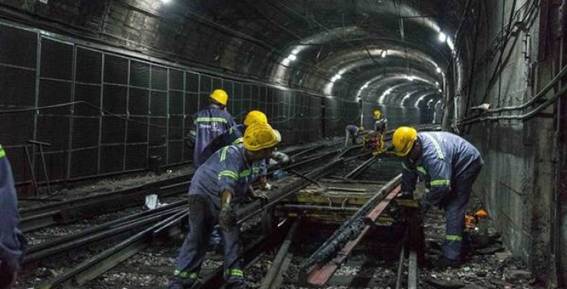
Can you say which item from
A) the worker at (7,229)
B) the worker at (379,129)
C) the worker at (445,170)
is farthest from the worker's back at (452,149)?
the worker at (379,129)

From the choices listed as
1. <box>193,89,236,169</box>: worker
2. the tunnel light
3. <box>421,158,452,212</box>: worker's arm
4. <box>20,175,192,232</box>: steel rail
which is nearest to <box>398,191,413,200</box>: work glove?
<box>421,158,452,212</box>: worker's arm

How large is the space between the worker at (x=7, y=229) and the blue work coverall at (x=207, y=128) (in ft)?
15.6

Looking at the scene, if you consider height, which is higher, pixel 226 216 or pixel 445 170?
pixel 445 170

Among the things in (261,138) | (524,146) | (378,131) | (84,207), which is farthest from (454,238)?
(378,131)

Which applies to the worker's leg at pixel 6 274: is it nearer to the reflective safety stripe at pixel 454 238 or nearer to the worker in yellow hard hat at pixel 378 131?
the reflective safety stripe at pixel 454 238

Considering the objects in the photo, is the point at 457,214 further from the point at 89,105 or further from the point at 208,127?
the point at 89,105

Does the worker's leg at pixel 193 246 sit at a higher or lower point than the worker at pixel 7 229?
lower

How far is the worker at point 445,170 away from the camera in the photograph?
559 centimetres

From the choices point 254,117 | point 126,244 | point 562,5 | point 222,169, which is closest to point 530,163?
point 562,5

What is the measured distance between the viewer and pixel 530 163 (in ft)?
17.2

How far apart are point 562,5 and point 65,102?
28.0 feet

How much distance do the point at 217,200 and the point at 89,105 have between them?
23.5ft

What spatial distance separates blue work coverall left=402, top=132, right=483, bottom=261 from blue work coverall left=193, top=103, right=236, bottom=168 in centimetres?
242

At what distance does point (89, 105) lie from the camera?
10.7 metres
